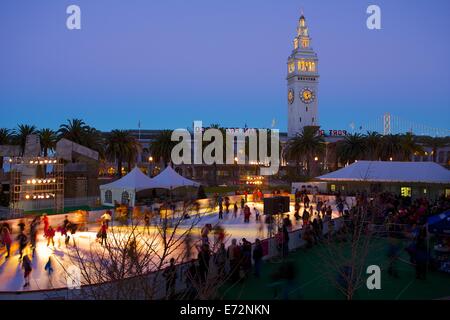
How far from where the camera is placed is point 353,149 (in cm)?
4891

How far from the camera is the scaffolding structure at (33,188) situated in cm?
2884

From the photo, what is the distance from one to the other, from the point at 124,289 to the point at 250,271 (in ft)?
26.7

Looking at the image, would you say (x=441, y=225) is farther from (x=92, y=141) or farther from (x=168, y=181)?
(x=92, y=141)

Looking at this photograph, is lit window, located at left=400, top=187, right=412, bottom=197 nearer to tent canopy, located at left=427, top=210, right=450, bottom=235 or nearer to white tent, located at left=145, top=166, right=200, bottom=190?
white tent, located at left=145, top=166, right=200, bottom=190

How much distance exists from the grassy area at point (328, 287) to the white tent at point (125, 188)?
733 inches

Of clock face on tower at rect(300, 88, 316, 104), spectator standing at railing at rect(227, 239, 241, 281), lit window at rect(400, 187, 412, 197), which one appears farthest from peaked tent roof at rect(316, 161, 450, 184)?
clock face on tower at rect(300, 88, 316, 104)

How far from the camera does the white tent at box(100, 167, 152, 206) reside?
3256cm

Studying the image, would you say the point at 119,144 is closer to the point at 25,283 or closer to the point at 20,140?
the point at 20,140

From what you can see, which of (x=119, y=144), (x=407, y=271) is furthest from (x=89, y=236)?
(x=119, y=144)

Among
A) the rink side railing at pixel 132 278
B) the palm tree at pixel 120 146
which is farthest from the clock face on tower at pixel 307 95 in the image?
the rink side railing at pixel 132 278

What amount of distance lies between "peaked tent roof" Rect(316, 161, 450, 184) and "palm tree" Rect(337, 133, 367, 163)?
11.6 metres

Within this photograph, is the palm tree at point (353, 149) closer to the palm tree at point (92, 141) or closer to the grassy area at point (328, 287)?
the palm tree at point (92, 141)

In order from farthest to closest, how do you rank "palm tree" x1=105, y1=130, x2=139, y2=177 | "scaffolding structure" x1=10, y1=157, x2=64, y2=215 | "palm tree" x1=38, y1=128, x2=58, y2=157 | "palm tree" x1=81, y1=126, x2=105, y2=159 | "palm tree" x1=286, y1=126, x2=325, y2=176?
"palm tree" x1=286, y1=126, x2=325, y2=176, "palm tree" x1=38, y1=128, x2=58, y2=157, "palm tree" x1=105, y1=130, x2=139, y2=177, "palm tree" x1=81, y1=126, x2=105, y2=159, "scaffolding structure" x1=10, y1=157, x2=64, y2=215

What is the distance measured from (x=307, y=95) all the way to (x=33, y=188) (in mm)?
89318
